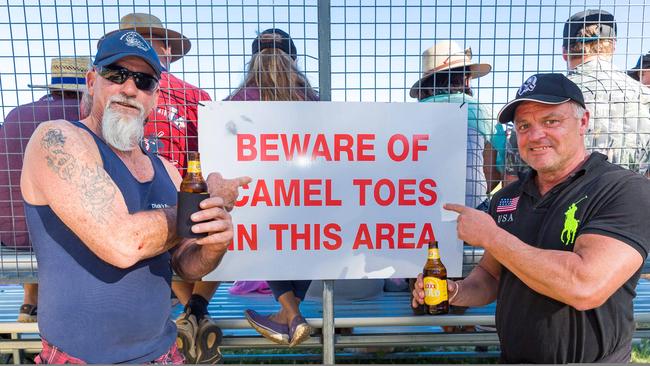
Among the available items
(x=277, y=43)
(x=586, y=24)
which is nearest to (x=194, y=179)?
(x=277, y=43)

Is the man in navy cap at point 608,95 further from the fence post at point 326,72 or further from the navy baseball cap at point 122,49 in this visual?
the navy baseball cap at point 122,49

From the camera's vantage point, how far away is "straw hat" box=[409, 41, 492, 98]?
8.02 feet

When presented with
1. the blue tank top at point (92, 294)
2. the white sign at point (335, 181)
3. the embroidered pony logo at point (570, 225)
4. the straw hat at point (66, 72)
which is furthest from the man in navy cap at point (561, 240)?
the straw hat at point (66, 72)

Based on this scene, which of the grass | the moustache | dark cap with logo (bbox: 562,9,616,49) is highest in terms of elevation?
dark cap with logo (bbox: 562,9,616,49)

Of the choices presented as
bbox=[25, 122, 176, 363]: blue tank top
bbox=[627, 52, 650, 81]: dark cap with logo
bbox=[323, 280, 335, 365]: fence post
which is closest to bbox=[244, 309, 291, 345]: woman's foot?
Result: bbox=[323, 280, 335, 365]: fence post

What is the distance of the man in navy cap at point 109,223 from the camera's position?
152 centimetres

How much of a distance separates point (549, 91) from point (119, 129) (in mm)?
1826

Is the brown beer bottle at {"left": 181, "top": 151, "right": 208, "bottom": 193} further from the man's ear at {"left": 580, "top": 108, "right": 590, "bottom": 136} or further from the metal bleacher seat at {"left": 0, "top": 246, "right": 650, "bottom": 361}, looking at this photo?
the man's ear at {"left": 580, "top": 108, "right": 590, "bottom": 136}

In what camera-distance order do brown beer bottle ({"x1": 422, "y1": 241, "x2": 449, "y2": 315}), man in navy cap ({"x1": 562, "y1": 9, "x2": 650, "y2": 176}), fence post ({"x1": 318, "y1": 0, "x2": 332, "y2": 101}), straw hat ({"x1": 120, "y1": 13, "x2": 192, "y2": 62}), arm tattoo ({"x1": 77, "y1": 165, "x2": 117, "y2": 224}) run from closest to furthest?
1. arm tattoo ({"x1": 77, "y1": 165, "x2": 117, "y2": 224})
2. brown beer bottle ({"x1": 422, "y1": 241, "x2": 449, "y2": 315})
3. fence post ({"x1": 318, "y1": 0, "x2": 332, "y2": 101})
4. straw hat ({"x1": 120, "y1": 13, "x2": 192, "y2": 62})
5. man in navy cap ({"x1": 562, "y1": 9, "x2": 650, "y2": 176})

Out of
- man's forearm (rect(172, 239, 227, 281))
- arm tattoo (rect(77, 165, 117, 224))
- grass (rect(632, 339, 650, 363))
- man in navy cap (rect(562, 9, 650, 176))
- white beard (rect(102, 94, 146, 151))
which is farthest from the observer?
grass (rect(632, 339, 650, 363))

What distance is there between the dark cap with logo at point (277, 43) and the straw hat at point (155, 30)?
37cm

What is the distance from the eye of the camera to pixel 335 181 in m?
2.39

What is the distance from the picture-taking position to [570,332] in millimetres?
1717

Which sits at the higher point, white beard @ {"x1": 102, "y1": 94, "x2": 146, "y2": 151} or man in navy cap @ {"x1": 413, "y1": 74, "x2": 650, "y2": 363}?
white beard @ {"x1": 102, "y1": 94, "x2": 146, "y2": 151}
